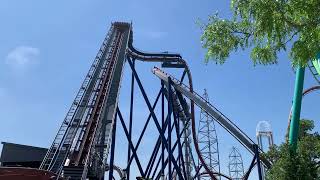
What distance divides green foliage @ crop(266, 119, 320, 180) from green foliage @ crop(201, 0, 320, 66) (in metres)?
12.7

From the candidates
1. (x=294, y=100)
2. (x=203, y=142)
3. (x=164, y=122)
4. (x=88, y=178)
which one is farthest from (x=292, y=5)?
(x=203, y=142)

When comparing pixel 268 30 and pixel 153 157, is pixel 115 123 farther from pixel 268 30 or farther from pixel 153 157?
pixel 268 30

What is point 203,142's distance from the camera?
168ft

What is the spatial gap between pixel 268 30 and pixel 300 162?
1370cm

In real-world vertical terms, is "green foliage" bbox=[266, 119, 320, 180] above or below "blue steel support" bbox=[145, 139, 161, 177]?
below

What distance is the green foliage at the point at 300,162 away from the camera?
58.2 ft

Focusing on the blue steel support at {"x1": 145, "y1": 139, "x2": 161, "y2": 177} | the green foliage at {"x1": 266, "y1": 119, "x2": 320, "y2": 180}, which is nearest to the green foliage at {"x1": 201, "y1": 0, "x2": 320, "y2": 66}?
the green foliage at {"x1": 266, "y1": 119, "x2": 320, "y2": 180}

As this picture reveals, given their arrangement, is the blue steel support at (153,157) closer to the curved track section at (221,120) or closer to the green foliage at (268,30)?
the curved track section at (221,120)

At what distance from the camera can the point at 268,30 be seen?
5648mm

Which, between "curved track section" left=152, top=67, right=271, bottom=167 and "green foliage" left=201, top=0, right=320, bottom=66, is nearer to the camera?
"green foliage" left=201, top=0, right=320, bottom=66

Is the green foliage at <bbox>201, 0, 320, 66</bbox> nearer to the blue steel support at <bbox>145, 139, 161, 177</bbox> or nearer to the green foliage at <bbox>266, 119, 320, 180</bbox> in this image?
the green foliage at <bbox>266, 119, 320, 180</bbox>

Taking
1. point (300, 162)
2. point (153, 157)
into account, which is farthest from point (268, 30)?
point (153, 157)

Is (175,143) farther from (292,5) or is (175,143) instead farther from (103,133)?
(292,5)

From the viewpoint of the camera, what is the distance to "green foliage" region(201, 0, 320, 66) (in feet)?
17.7
